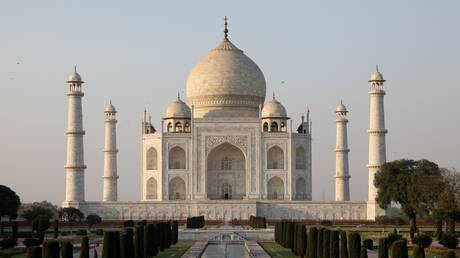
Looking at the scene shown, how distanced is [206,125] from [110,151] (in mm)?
5043

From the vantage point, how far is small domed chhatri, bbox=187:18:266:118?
50312 millimetres

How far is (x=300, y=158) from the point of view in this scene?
1924 inches

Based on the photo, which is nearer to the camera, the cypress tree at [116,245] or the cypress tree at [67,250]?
the cypress tree at [67,250]

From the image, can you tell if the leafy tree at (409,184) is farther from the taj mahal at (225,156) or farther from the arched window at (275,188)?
the arched window at (275,188)

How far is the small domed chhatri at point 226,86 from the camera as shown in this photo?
1981 inches

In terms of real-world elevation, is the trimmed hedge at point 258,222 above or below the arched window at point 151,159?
below

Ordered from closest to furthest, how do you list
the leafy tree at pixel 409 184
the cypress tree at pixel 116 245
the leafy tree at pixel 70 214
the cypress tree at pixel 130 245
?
the cypress tree at pixel 116 245 → the cypress tree at pixel 130 245 → the leafy tree at pixel 409 184 → the leafy tree at pixel 70 214

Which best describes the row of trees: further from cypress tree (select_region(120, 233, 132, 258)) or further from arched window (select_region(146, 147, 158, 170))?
arched window (select_region(146, 147, 158, 170))

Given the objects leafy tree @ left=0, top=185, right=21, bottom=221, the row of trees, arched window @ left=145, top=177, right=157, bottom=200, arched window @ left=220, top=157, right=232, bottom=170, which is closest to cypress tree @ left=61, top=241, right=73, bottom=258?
the row of trees

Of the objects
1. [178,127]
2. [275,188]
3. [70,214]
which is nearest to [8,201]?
[70,214]

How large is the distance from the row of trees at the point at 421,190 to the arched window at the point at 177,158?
457 inches

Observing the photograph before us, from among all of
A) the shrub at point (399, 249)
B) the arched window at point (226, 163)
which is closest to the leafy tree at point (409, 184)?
the arched window at point (226, 163)

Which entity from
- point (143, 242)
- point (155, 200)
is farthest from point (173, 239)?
point (155, 200)

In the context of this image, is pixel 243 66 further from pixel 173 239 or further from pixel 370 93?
pixel 173 239
